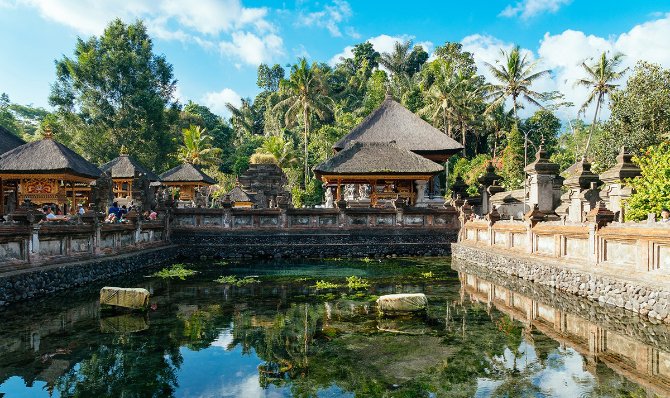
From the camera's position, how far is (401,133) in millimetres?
33031

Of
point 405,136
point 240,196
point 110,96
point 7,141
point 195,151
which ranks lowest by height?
point 240,196

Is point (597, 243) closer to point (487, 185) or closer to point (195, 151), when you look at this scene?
point (487, 185)

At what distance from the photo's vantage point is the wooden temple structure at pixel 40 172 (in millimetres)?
21609

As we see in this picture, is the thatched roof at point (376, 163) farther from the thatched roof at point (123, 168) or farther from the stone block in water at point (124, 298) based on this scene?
the stone block in water at point (124, 298)

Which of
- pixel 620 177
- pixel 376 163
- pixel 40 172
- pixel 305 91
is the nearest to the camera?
pixel 620 177

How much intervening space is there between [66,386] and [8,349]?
2.51m

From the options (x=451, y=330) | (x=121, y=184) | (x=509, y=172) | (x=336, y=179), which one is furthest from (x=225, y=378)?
(x=509, y=172)

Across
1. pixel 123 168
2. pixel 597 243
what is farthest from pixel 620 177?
pixel 123 168

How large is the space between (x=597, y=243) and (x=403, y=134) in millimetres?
21801

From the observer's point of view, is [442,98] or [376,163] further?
[442,98]

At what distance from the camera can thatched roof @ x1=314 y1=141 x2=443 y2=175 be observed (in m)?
25.5

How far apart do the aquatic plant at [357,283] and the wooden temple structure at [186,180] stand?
24506 mm

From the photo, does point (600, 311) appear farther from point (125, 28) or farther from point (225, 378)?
point (125, 28)

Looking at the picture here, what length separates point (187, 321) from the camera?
10.9m
